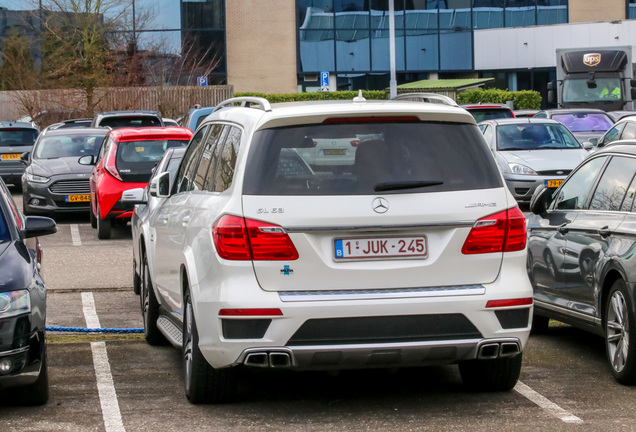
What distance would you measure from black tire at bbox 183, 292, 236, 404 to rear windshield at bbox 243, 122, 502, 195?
974mm

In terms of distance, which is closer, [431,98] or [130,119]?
[431,98]

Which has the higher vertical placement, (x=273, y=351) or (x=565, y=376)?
(x=273, y=351)

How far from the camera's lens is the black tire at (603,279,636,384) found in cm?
681

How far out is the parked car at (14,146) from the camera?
27.1 metres

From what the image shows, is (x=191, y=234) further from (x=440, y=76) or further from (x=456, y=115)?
(x=440, y=76)

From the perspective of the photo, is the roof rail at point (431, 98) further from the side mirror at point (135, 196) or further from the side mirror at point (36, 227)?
the side mirror at point (135, 196)

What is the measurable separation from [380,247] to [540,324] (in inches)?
141

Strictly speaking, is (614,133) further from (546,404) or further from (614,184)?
(546,404)

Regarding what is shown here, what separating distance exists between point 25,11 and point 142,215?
41.9 m

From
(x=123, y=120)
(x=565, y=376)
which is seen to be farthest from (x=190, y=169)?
(x=123, y=120)

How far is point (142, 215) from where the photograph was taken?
9625 mm

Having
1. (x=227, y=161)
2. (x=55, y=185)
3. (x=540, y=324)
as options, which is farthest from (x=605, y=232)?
(x=55, y=185)

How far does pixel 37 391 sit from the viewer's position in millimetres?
6504

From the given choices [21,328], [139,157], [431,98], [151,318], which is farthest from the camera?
[139,157]
